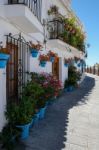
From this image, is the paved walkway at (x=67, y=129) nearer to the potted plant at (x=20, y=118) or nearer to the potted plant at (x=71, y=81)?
the potted plant at (x=20, y=118)

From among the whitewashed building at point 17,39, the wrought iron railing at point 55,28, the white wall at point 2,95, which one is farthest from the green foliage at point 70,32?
the white wall at point 2,95

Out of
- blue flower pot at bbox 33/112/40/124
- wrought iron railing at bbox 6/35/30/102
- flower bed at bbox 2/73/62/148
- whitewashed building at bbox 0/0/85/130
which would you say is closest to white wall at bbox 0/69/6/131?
whitewashed building at bbox 0/0/85/130

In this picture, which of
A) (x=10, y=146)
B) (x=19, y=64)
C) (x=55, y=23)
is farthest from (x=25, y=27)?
(x=55, y=23)

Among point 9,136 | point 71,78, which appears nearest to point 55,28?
point 71,78

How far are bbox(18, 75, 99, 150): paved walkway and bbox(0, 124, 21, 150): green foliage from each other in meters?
0.28

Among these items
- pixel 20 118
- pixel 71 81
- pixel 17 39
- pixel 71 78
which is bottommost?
pixel 20 118

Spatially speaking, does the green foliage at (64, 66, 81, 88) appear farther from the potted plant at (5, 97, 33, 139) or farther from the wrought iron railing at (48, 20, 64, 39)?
the potted plant at (5, 97, 33, 139)

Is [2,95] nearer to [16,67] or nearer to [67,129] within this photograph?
[16,67]

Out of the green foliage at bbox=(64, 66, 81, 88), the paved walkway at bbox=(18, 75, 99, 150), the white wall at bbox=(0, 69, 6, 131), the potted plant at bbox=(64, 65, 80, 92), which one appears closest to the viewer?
the paved walkway at bbox=(18, 75, 99, 150)

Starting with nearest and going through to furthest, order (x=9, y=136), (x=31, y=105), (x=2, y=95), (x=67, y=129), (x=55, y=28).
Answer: (x=9, y=136) → (x=2, y=95) → (x=31, y=105) → (x=67, y=129) → (x=55, y=28)

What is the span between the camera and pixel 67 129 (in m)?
7.23

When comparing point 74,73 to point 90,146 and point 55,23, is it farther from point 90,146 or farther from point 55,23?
point 90,146

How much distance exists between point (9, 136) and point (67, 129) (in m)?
2.05

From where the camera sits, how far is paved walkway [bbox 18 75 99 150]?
600cm
